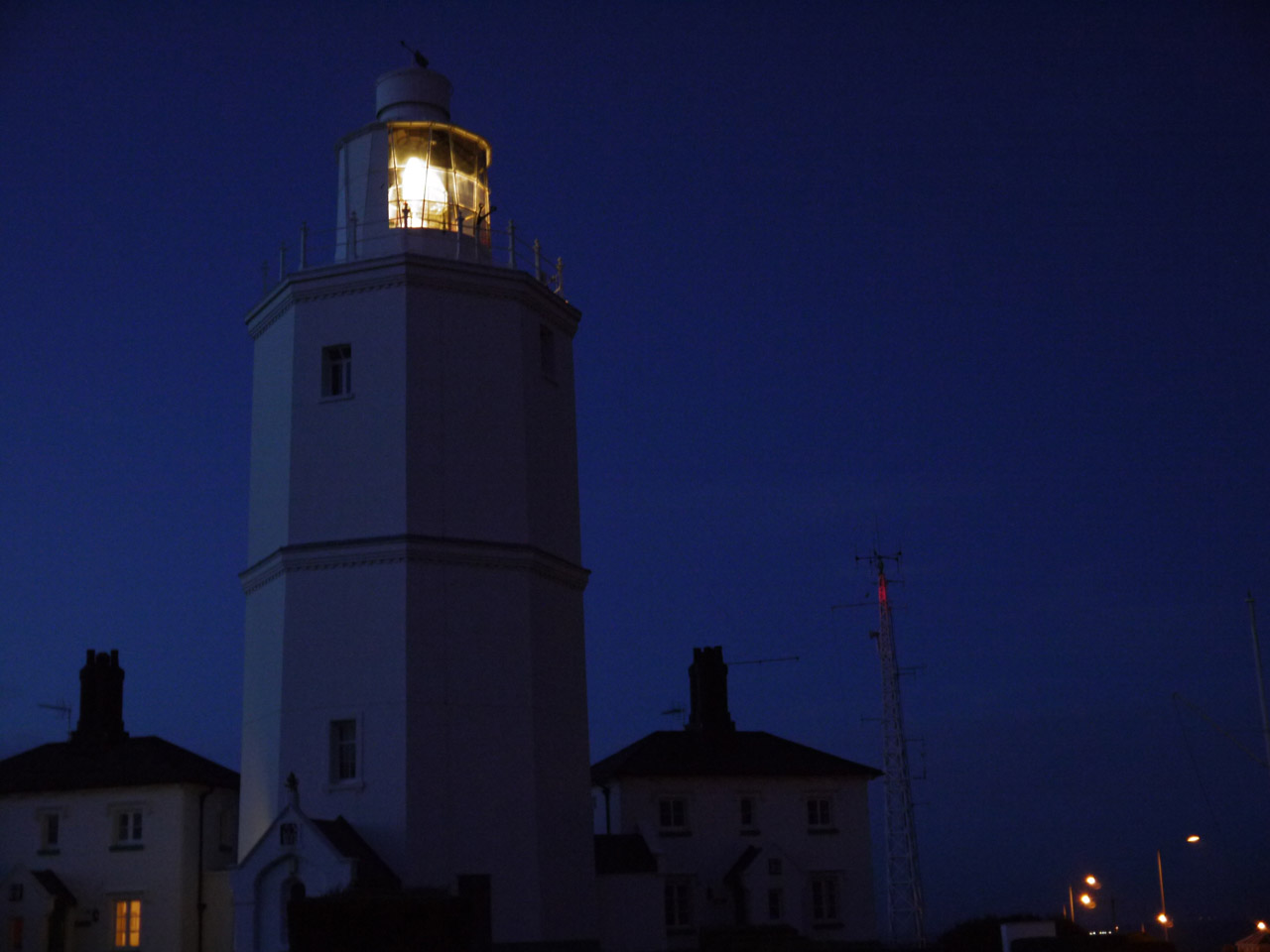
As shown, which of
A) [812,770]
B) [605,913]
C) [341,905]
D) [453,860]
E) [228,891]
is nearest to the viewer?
[341,905]

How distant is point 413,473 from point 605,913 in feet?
35.5

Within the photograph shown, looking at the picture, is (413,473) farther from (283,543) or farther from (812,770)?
(812,770)

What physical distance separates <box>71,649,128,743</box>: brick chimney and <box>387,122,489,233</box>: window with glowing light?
1953 centimetres

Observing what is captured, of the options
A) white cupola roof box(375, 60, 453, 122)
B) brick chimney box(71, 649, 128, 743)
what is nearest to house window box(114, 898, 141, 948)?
brick chimney box(71, 649, 128, 743)

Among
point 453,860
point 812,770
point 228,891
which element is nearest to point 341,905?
point 453,860

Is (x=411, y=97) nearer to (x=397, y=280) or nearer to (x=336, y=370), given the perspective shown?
(x=397, y=280)

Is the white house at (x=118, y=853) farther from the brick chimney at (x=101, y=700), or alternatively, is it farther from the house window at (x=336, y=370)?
the house window at (x=336, y=370)

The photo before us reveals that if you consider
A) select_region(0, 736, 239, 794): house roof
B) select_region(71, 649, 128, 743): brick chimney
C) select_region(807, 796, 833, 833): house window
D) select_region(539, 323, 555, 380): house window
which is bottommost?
select_region(807, 796, 833, 833): house window

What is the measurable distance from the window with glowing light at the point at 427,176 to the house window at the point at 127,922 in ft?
64.5

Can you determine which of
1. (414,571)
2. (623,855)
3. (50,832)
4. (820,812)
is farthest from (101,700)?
(820,812)

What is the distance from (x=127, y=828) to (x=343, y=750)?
14.3m

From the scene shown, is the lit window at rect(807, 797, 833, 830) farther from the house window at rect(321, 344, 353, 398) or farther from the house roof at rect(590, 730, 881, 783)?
the house window at rect(321, 344, 353, 398)

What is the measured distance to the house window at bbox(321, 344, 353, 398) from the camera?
3036 cm

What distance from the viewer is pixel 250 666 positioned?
30406 mm
